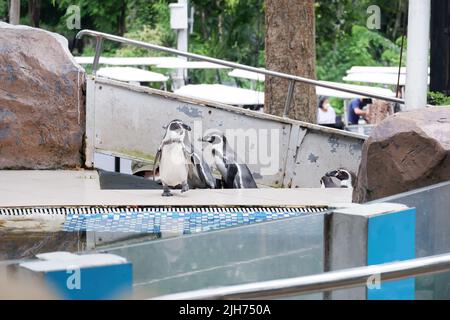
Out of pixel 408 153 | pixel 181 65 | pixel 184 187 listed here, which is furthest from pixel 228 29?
pixel 408 153

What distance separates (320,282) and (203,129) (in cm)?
858

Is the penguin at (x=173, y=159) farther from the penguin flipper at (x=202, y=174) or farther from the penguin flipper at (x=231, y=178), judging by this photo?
the penguin flipper at (x=231, y=178)

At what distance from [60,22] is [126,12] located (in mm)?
2246

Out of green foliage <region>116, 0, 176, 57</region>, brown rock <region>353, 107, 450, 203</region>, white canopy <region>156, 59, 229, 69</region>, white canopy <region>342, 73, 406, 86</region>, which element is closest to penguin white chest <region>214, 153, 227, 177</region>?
brown rock <region>353, 107, 450, 203</region>

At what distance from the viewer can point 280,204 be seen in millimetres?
8836

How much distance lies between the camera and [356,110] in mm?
23625

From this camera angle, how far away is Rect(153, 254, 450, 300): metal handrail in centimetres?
299

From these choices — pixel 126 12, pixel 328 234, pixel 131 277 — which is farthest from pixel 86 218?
pixel 126 12

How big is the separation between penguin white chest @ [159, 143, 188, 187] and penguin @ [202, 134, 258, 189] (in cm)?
148

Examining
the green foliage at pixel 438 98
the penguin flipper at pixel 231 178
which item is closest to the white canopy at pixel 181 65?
the penguin flipper at pixel 231 178

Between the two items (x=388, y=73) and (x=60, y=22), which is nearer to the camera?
(x=388, y=73)
